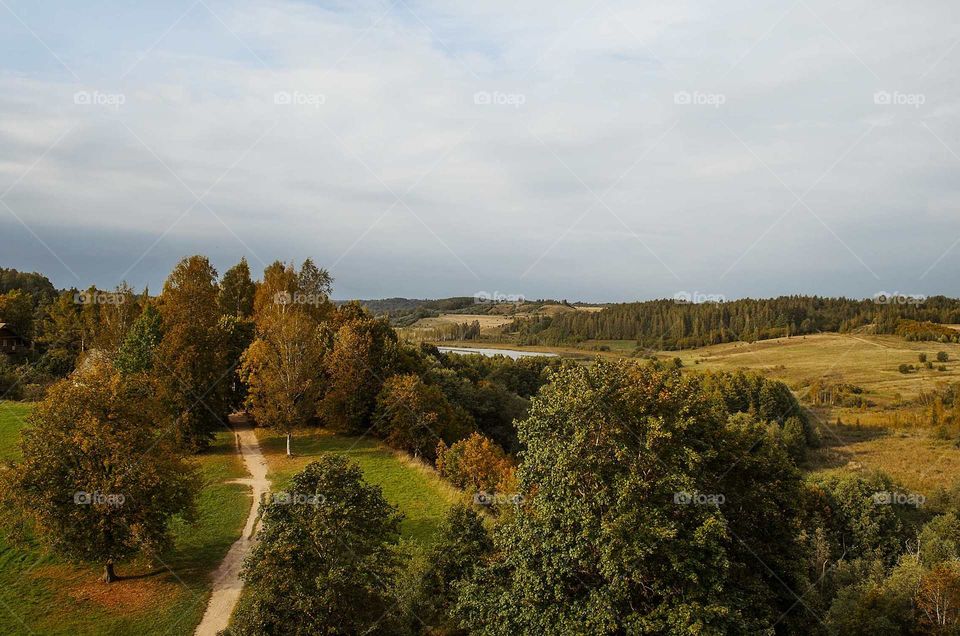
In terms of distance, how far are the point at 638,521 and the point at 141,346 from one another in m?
36.8

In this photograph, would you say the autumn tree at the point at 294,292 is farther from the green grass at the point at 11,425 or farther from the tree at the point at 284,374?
the green grass at the point at 11,425

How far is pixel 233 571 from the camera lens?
72.1 ft

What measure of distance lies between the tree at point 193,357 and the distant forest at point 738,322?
100 metres

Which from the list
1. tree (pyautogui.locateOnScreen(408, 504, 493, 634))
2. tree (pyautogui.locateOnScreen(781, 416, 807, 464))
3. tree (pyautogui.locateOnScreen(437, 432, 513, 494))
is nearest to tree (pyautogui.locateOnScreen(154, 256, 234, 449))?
tree (pyautogui.locateOnScreen(437, 432, 513, 494))

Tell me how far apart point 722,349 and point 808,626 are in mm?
129627

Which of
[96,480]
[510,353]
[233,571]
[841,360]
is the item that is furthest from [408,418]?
[841,360]

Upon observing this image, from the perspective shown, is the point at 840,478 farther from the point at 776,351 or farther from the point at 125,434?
the point at 776,351

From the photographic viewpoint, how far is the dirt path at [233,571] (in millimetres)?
18609

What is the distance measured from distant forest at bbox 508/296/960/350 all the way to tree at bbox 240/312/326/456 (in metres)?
97.6

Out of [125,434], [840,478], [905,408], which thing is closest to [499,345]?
[905,408]

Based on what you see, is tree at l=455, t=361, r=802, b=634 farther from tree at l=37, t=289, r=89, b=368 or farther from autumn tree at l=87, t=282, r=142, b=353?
tree at l=37, t=289, r=89, b=368

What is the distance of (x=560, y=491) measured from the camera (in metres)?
16.4

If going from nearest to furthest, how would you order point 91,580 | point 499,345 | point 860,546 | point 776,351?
1. point 91,580
2. point 860,546
3. point 776,351
4. point 499,345

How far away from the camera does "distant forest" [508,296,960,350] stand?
135125 mm
